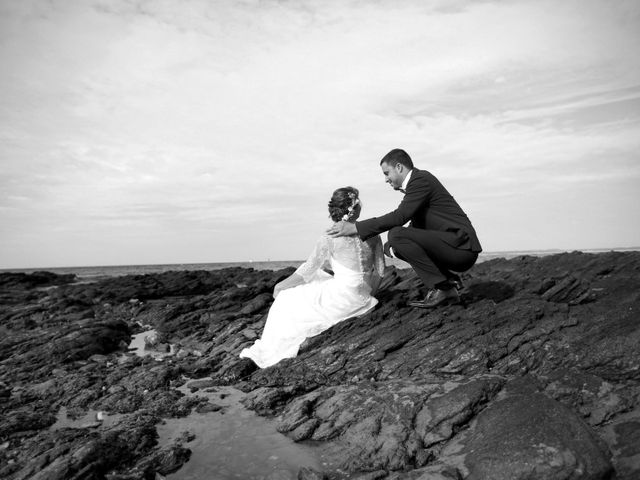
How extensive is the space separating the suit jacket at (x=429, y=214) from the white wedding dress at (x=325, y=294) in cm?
61

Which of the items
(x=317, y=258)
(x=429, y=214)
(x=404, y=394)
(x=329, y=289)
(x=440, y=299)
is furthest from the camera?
(x=317, y=258)

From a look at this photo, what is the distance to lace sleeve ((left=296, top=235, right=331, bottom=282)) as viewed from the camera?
8.45m

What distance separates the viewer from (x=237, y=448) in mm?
6012

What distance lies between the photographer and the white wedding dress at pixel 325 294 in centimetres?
828

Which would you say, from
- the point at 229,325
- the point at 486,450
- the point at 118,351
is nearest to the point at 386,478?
the point at 486,450

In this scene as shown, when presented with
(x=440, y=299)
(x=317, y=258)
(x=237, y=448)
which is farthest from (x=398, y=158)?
(x=237, y=448)

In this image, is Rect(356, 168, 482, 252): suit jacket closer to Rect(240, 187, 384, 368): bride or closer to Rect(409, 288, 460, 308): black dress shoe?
Rect(240, 187, 384, 368): bride

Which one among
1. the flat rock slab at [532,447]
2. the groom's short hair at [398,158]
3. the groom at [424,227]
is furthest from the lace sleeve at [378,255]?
the flat rock slab at [532,447]

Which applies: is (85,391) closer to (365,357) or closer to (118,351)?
(118,351)

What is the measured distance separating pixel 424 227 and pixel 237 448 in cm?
507

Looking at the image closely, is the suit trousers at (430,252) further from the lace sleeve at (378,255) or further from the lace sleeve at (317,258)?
the lace sleeve at (317,258)

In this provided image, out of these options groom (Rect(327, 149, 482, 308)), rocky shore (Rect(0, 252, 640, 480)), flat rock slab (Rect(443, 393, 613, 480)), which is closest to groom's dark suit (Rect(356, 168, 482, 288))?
groom (Rect(327, 149, 482, 308))

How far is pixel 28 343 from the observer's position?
42.8 feet

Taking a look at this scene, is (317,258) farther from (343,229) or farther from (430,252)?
(430,252)
